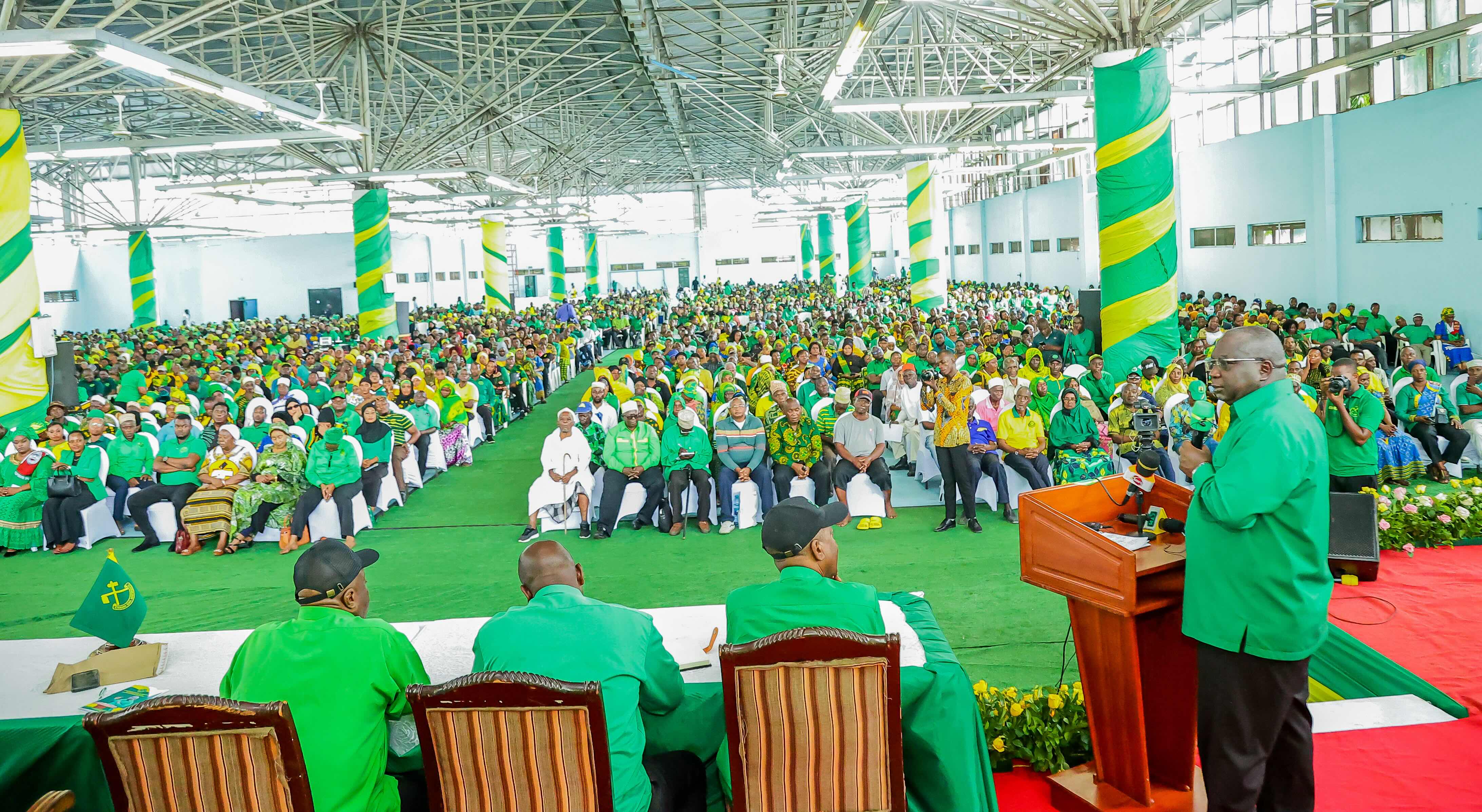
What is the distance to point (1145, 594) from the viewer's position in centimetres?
296

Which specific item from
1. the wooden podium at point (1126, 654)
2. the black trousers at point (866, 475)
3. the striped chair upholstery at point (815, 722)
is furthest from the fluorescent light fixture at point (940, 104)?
the striped chair upholstery at point (815, 722)

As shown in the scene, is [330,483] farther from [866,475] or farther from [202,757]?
[202,757]

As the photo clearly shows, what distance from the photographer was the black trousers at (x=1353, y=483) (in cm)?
678

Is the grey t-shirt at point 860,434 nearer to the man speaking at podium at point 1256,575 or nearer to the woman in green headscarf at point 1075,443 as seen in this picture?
the woman in green headscarf at point 1075,443

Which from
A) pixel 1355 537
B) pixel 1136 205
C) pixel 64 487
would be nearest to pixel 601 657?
pixel 1355 537

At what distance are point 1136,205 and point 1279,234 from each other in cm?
1044

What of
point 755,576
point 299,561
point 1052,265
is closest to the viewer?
point 299,561

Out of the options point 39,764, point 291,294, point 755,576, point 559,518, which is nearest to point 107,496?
point 559,518

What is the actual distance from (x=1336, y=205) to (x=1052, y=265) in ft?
46.1

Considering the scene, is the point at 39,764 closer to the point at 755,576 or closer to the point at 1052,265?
the point at 755,576

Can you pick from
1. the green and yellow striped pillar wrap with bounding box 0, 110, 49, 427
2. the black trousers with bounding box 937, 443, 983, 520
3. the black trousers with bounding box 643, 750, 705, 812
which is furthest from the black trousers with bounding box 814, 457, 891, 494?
the green and yellow striped pillar wrap with bounding box 0, 110, 49, 427

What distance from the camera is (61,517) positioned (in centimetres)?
861

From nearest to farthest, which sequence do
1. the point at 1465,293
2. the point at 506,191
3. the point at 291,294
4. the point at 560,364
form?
the point at 1465,293 < the point at 560,364 < the point at 506,191 < the point at 291,294

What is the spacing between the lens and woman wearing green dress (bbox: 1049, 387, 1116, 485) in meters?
7.93
